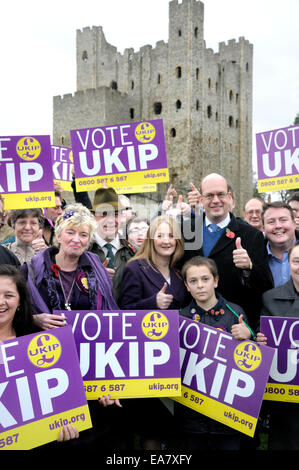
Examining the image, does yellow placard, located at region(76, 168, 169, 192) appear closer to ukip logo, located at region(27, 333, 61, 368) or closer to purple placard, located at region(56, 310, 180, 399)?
purple placard, located at region(56, 310, 180, 399)

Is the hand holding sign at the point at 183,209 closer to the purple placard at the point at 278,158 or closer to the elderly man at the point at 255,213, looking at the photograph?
the purple placard at the point at 278,158

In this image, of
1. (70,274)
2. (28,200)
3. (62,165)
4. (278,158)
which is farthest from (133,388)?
(62,165)

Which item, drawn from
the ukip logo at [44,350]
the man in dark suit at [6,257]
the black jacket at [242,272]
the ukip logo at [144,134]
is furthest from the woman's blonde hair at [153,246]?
the ukip logo at [144,134]

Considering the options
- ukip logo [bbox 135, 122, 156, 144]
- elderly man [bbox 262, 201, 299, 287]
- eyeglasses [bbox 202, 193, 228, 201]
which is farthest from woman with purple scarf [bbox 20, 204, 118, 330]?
ukip logo [bbox 135, 122, 156, 144]

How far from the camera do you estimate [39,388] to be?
3234 millimetres

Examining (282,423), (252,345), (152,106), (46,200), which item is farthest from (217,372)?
(152,106)

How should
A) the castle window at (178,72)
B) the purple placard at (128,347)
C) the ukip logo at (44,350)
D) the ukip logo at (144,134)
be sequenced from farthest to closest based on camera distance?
the castle window at (178,72), the ukip logo at (144,134), the purple placard at (128,347), the ukip logo at (44,350)

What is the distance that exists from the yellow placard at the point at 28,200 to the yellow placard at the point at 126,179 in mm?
609

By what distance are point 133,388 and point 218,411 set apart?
645 millimetres

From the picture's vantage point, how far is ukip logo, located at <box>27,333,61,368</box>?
327cm

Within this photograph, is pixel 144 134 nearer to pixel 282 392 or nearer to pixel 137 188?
pixel 137 188

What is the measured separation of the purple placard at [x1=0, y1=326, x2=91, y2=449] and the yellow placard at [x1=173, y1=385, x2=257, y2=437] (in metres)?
0.82

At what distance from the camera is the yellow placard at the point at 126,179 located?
579cm
